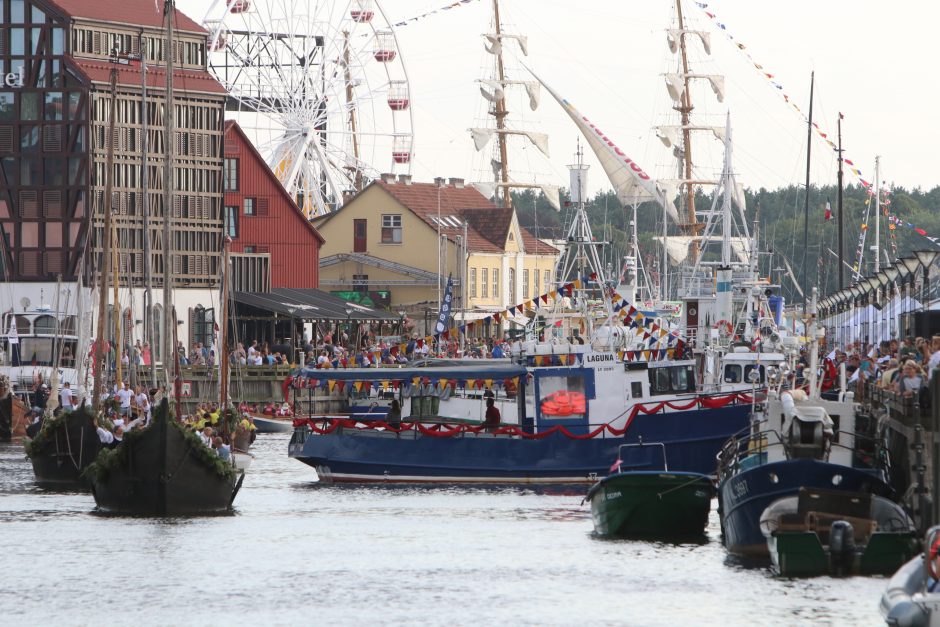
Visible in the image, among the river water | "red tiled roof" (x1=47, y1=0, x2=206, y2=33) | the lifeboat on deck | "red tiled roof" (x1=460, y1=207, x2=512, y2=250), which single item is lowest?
the river water

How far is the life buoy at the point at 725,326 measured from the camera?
2144 inches

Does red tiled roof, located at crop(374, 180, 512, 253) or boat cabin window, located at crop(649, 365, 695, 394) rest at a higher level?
red tiled roof, located at crop(374, 180, 512, 253)

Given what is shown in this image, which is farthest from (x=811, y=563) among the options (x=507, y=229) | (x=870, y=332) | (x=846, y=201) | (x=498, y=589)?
(x=846, y=201)

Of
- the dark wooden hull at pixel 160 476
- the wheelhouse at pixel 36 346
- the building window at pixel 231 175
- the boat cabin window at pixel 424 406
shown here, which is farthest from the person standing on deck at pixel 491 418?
A: the building window at pixel 231 175

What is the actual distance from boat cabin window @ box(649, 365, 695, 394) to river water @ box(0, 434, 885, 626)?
408 cm

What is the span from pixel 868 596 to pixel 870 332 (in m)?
29.8

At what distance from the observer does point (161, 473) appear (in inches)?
1714

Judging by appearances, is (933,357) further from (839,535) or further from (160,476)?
(160,476)

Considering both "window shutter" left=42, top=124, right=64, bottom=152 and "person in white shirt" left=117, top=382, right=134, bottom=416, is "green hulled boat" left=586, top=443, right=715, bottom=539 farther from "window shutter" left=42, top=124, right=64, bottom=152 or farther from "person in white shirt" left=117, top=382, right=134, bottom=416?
"window shutter" left=42, top=124, right=64, bottom=152

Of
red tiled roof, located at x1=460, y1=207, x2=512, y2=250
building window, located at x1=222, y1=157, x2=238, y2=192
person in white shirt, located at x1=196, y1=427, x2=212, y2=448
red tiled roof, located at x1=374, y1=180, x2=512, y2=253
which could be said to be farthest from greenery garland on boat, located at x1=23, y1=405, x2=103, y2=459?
red tiled roof, located at x1=460, y1=207, x2=512, y2=250

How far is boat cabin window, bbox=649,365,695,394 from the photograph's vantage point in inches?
1964

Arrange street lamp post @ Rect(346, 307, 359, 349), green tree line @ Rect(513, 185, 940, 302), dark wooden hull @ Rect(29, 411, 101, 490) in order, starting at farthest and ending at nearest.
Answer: green tree line @ Rect(513, 185, 940, 302) → street lamp post @ Rect(346, 307, 359, 349) → dark wooden hull @ Rect(29, 411, 101, 490)

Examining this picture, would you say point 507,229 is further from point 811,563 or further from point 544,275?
point 811,563

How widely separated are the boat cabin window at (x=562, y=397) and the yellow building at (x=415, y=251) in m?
60.1
